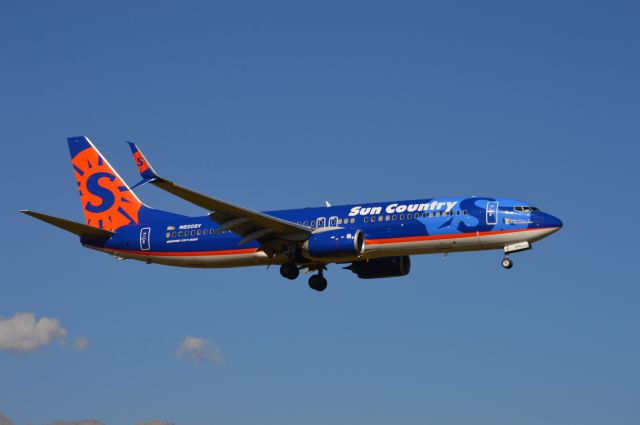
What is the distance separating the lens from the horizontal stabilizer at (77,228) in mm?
50938

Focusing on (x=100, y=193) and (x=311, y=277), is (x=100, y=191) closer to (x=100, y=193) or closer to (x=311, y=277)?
(x=100, y=193)

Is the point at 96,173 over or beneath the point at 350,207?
over

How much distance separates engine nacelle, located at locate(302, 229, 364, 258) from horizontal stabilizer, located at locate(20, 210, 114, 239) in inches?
560

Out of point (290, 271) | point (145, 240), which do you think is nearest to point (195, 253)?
point (145, 240)

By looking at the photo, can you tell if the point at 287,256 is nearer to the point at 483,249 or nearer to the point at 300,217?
the point at 300,217

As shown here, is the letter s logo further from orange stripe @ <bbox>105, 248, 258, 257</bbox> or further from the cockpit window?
the cockpit window

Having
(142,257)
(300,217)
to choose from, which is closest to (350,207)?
(300,217)

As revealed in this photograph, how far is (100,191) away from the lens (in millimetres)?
61375

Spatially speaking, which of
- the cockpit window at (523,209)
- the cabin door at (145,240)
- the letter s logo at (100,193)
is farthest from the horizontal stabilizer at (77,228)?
the cockpit window at (523,209)

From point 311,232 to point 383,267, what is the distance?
245 inches

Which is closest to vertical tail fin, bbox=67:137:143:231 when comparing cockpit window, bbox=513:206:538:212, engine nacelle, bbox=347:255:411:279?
engine nacelle, bbox=347:255:411:279

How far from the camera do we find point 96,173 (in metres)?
62.4

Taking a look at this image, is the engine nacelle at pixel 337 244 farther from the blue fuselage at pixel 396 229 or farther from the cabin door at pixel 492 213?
the cabin door at pixel 492 213

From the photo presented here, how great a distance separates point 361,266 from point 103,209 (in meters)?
17.4
